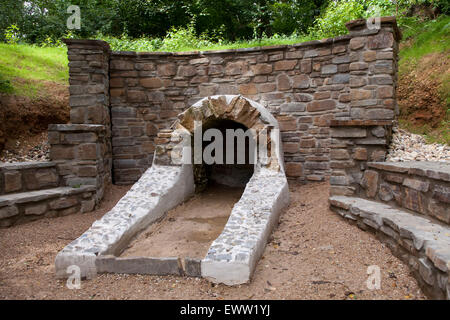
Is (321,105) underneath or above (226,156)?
above

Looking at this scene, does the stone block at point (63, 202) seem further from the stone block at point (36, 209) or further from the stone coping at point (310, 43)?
the stone coping at point (310, 43)

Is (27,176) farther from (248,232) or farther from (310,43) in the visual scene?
(310,43)

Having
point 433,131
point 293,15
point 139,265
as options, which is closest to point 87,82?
point 139,265

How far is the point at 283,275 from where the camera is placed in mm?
2762

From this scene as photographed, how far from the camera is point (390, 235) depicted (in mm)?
2988

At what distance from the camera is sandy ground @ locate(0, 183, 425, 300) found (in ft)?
8.28

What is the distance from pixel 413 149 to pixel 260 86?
262 centimetres

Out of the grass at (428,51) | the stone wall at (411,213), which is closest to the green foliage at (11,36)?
the stone wall at (411,213)

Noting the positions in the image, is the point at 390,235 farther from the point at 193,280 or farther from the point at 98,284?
→ the point at 98,284

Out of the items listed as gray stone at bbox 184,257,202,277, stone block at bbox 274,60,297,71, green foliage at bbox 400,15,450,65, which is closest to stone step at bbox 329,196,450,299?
gray stone at bbox 184,257,202,277

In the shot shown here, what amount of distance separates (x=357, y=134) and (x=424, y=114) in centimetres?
275

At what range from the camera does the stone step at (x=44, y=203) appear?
4250mm

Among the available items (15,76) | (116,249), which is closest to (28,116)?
(15,76)

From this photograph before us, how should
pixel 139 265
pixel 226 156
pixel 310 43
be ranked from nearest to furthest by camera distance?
pixel 139 265 → pixel 310 43 → pixel 226 156
